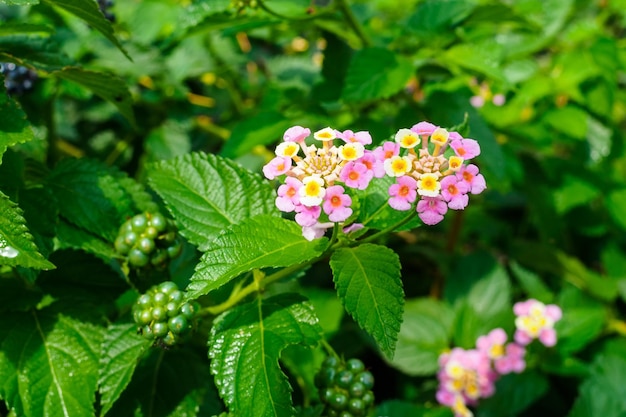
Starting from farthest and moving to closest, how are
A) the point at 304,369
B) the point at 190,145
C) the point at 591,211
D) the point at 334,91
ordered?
the point at 591,211 → the point at 190,145 → the point at 334,91 → the point at 304,369

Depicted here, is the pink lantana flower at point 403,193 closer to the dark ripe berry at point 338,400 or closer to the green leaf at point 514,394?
the dark ripe berry at point 338,400

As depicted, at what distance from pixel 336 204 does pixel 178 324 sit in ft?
1.07

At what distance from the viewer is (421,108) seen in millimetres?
1941

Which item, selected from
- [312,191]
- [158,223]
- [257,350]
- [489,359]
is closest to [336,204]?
[312,191]

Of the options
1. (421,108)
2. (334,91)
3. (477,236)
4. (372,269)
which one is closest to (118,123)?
(334,91)

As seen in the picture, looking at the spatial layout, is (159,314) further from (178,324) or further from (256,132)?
(256,132)

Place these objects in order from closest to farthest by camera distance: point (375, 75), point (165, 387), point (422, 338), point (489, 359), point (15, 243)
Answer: point (15, 243) → point (165, 387) → point (375, 75) → point (489, 359) → point (422, 338)

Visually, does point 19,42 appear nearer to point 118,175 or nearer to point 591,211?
point 118,175

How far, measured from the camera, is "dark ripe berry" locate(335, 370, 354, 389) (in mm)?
1195

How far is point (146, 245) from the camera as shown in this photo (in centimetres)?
116

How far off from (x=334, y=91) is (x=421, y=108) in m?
0.27

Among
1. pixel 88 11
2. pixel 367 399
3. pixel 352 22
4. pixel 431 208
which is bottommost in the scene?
pixel 367 399

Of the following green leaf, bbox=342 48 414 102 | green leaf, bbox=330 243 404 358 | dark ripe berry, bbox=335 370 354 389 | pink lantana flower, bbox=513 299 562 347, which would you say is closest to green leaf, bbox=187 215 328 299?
green leaf, bbox=330 243 404 358

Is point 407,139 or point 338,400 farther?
point 338,400
